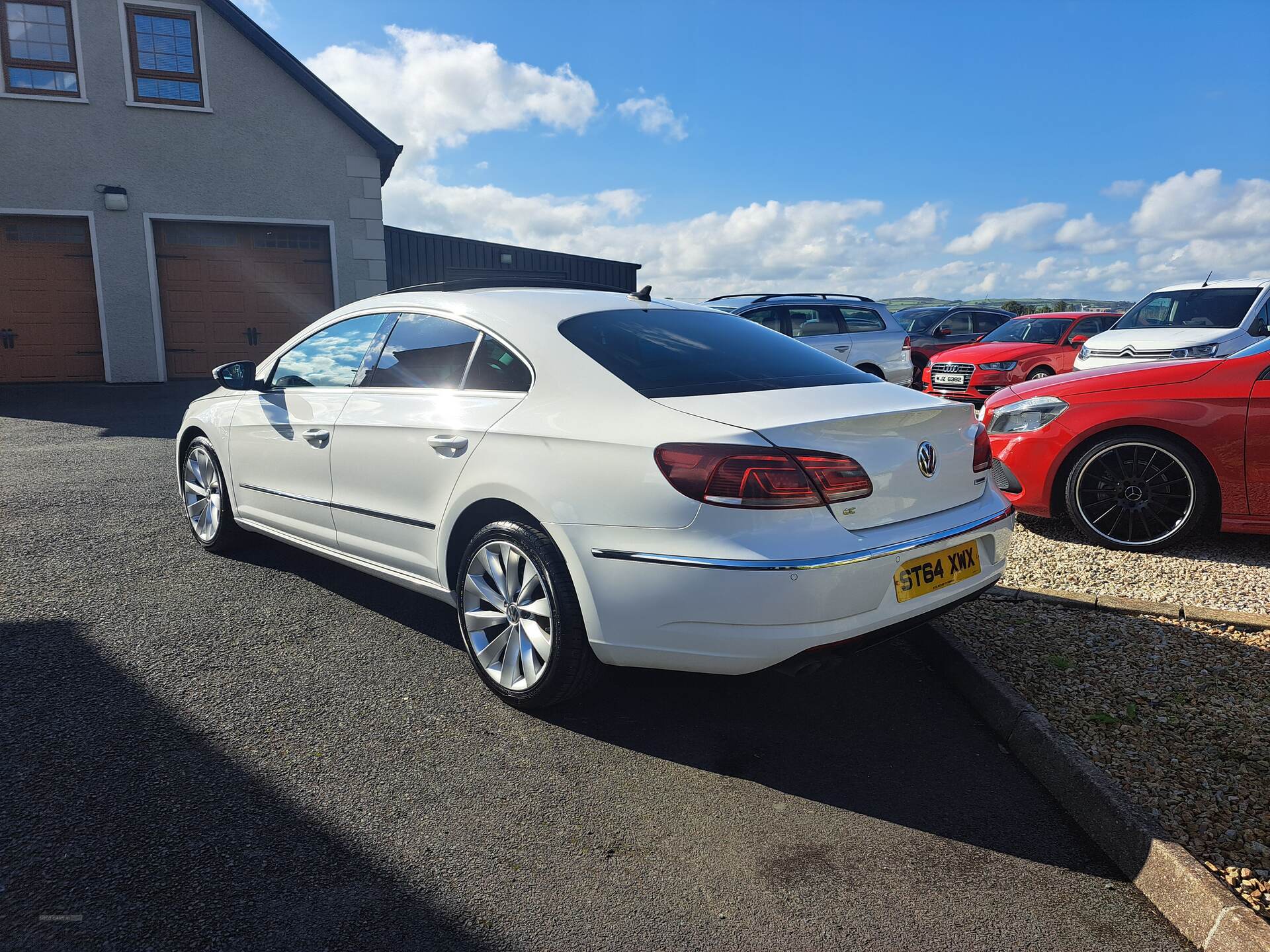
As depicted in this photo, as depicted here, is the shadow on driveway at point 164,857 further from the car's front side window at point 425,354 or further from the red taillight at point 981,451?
the red taillight at point 981,451

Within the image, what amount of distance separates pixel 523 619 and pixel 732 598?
35.6 inches

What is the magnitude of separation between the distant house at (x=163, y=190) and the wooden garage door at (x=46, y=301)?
0.02 meters

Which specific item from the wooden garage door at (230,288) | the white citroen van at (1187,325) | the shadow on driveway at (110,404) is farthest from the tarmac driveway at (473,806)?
the wooden garage door at (230,288)

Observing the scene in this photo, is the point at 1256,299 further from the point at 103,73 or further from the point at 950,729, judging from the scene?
the point at 103,73

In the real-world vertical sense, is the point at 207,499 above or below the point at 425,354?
below

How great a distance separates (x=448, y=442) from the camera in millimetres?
3299

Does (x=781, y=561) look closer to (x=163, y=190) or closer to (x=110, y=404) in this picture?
(x=110, y=404)

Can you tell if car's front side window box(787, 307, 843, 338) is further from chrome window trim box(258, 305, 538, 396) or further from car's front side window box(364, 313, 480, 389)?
car's front side window box(364, 313, 480, 389)

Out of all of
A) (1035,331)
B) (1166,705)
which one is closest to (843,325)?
(1035,331)

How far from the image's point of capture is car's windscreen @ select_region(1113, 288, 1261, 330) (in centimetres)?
1045

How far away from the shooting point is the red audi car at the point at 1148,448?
4.66m

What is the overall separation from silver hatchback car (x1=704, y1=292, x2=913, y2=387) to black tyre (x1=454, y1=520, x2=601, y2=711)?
8.07 m

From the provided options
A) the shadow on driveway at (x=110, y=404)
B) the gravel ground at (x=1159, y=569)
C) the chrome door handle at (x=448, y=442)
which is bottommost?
the shadow on driveway at (x=110, y=404)

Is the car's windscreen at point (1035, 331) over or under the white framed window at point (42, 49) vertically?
under
